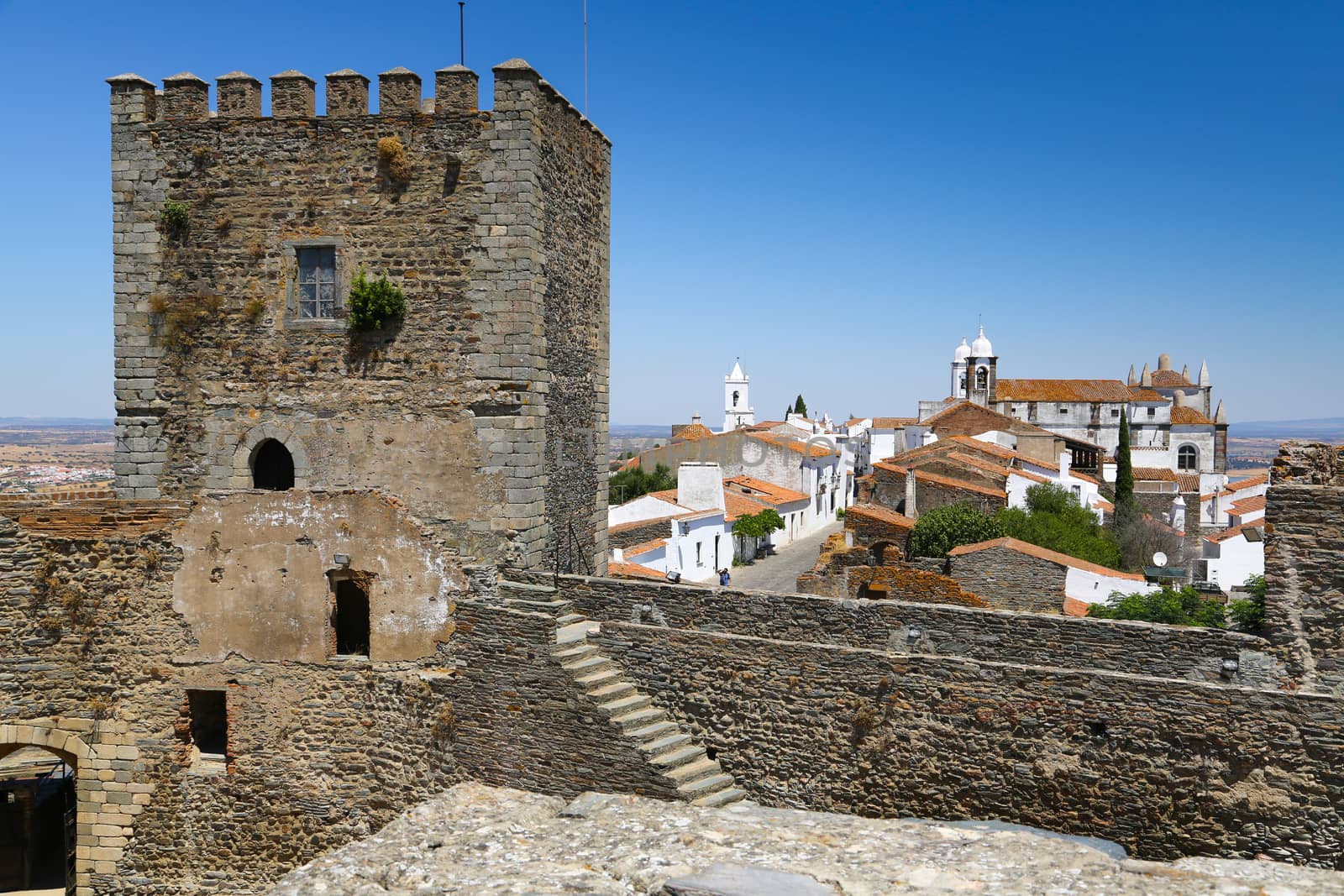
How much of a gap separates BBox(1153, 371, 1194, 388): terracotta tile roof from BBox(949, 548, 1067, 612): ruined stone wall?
6846 cm

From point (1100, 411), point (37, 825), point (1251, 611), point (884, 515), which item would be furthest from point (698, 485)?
point (1100, 411)

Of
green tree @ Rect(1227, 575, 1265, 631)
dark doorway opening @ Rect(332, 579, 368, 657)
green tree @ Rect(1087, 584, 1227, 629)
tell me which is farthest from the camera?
dark doorway opening @ Rect(332, 579, 368, 657)

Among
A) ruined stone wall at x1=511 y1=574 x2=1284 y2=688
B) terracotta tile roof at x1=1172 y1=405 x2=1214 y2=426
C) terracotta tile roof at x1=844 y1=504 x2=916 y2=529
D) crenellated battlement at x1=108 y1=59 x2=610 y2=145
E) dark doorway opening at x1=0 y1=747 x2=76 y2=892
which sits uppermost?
crenellated battlement at x1=108 y1=59 x2=610 y2=145

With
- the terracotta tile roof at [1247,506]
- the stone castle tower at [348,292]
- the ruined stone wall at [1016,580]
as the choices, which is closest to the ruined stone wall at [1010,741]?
the stone castle tower at [348,292]

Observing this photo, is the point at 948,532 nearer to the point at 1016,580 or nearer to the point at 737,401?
the point at 1016,580

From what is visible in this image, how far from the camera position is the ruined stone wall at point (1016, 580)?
2002 centimetres

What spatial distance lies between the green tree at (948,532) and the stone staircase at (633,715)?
56.4 feet

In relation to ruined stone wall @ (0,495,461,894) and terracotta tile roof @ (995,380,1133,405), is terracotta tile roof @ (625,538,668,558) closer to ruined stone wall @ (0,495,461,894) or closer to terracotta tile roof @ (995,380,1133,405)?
ruined stone wall @ (0,495,461,894)

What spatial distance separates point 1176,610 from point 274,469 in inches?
450

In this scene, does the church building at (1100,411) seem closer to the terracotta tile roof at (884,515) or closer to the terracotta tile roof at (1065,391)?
the terracotta tile roof at (1065,391)

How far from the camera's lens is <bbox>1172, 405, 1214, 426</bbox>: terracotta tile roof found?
71.6m

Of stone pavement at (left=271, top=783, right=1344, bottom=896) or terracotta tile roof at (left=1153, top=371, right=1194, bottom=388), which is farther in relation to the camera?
terracotta tile roof at (left=1153, top=371, right=1194, bottom=388)

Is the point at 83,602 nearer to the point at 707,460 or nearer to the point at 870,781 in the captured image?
the point at 870,781

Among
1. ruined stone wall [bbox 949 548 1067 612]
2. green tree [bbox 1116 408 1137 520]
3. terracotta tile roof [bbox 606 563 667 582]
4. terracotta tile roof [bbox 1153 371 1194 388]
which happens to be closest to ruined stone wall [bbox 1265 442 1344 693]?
ruined stone wall [bbox 949 548 1067 612]
